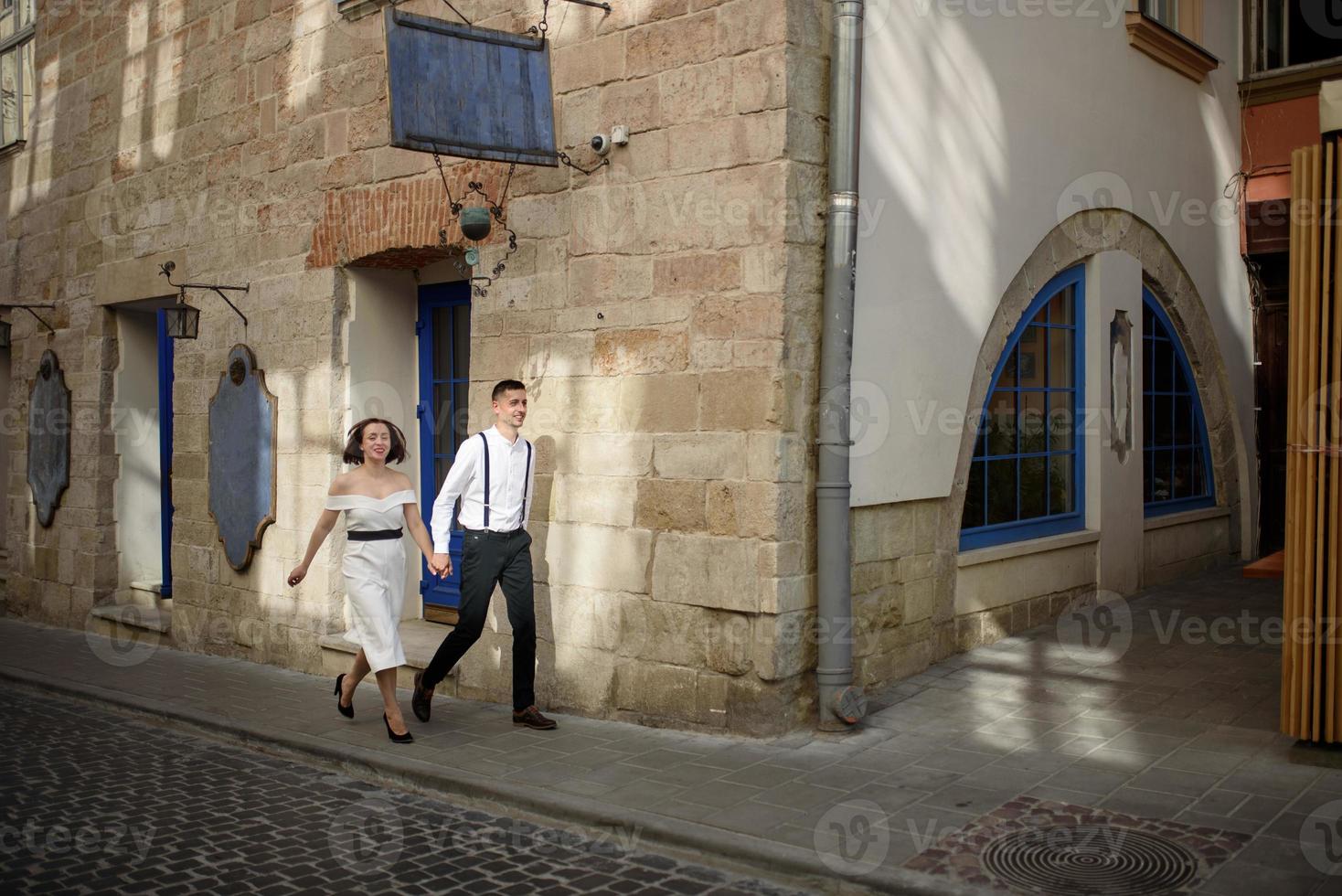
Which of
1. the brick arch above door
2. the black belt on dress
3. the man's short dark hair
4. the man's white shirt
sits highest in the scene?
the brick arch above door

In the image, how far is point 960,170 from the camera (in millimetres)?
7289

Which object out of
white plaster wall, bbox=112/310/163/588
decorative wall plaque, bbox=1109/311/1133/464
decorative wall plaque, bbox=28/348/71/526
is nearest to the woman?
white plaster wall, bbox=112/310/163/588

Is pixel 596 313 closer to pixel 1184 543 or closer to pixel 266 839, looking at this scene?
pixel 266 839

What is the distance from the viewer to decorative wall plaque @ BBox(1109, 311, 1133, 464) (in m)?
9.22

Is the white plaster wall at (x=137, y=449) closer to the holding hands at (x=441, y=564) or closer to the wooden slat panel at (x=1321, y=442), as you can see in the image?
the holding hands at (x=441, y=564)

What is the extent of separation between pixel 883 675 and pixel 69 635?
7.58m

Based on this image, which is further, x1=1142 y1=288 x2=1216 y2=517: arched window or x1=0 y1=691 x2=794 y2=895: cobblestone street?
x1=1142 y1=288 x2=1216 y2=517: arched window

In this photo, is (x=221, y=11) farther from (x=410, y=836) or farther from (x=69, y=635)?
(x=410, y=836)

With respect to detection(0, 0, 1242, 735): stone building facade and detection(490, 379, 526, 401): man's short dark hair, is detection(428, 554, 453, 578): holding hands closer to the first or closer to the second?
detection(0, 0, 1242, 735): stone building facade

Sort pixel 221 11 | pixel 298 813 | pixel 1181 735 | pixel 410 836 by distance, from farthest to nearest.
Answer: pixel 221 11, pixel 1181 735, pixel 298 813, pixel 410 836

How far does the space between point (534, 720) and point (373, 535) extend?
1300mm

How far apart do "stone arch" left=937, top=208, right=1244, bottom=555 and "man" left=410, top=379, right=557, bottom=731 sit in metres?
2.47

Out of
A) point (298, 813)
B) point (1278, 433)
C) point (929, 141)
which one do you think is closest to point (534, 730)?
point (298, 813)

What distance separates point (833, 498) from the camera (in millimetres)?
6102
